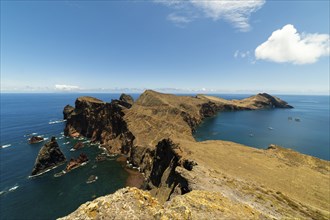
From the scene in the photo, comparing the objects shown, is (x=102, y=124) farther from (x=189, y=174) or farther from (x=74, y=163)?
(x=189, y=174)

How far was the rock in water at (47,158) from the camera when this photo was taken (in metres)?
65.2

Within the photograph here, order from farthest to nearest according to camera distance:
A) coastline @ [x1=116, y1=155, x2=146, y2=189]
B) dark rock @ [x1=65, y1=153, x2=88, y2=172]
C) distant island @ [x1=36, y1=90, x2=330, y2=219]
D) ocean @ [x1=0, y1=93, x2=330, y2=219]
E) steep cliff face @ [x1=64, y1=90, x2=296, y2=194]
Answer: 1. dark rock @ [x1=65, y1=153, x2=88, y2=172]
2. coastline @ [x1=116, y1=155, x2=146, y2=189]
3. steep cliff face @ [x1=64, y1=90, x2=296, y2=194]
4. ocean @ [x1=0, y1=93, x2=330, y2=219]
5. distant island @ [x1=36, y1=90, x2=330, y2=219]

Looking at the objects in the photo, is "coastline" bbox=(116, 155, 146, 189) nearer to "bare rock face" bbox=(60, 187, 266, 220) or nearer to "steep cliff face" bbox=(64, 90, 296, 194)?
"steep cliff face" bbox=(64, 90, 296, 194)

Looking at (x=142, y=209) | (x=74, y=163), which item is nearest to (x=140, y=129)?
(x=74, y=163)

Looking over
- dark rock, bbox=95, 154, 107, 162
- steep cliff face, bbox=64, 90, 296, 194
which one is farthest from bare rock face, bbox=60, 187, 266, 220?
dark rock, bbox=95, 154, 107, 162

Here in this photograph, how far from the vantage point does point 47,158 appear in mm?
68375

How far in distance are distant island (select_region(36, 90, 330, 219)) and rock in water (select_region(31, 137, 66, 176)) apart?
21.2m

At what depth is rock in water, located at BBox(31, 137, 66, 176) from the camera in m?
65.2

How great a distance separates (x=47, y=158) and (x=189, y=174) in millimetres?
62558

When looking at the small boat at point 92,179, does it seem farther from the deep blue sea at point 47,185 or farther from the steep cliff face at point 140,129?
the steep cliff face at point 140,129

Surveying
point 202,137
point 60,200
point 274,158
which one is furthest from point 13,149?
point 274,158

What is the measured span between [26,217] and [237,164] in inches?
2172

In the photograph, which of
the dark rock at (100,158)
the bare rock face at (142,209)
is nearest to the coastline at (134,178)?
the dark rock at (100,158)

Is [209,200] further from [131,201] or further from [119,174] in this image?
[119,174]
